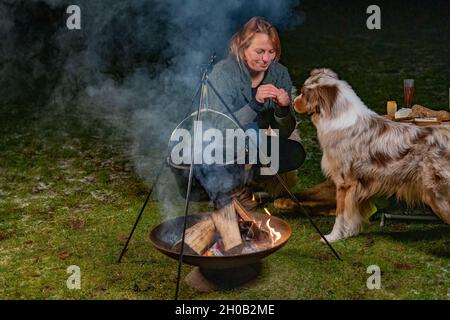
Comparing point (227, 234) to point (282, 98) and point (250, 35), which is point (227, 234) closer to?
point (282, 98)

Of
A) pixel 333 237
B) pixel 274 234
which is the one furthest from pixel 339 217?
pixel 274 234

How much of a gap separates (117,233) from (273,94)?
1777mm

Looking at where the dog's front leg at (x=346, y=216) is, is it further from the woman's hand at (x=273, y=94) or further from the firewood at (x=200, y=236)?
the firewood at (x=200, y=236)

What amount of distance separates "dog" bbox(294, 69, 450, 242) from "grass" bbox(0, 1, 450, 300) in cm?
38

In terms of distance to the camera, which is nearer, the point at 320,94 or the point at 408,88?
the point at 320,94

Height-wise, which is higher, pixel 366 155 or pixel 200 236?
pixel 366 155

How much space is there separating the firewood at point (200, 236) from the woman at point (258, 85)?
125cm

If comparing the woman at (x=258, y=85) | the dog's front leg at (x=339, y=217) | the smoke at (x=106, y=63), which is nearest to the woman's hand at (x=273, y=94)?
the woman at (x=258, y=85)

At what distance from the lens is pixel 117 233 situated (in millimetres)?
5035

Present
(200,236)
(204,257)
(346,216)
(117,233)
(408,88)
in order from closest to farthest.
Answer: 1. (204,257)
2. (200,236)
3. (346,216)
4. (117,233)
5. (408,88)

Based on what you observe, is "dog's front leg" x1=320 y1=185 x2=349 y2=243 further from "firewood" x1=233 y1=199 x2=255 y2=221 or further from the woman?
"firewood" x1=233 y1=199 x2=255 y2=221

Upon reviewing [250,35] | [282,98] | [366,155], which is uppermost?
[250,35]

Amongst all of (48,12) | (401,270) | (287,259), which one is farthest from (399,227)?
(48,12)

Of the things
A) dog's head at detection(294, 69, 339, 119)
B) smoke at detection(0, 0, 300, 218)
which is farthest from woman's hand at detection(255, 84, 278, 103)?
smoke at detection(0, 0, 300, 218)
